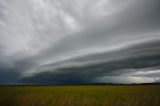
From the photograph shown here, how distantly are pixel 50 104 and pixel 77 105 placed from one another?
2.52 m

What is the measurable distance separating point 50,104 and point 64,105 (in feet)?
4.70

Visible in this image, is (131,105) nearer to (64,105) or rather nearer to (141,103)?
(141,103)

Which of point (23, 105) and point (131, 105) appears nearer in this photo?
point (131, 105)

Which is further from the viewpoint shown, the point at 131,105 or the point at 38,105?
the point at 38,105

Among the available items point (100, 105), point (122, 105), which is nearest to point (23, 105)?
point (100, 105)

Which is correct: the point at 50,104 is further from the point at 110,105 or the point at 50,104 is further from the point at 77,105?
the point at 110,105

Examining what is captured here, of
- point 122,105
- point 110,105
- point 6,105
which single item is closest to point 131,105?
point 122,105

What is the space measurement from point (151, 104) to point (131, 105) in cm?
197

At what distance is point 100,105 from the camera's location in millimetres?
14133

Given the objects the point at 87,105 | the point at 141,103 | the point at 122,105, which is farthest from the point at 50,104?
the point at 141,103

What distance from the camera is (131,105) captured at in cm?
1299

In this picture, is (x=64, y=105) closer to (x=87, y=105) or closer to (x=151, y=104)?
(x=87, y=105)

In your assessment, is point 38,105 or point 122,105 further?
point 38,105

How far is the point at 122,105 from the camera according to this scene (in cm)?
1331
